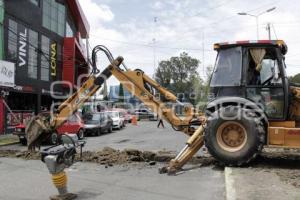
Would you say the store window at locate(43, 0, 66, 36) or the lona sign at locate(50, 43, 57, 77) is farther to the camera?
the lona sign at locate(50, 43, 57, 77)

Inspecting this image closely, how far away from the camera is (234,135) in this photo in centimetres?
1244

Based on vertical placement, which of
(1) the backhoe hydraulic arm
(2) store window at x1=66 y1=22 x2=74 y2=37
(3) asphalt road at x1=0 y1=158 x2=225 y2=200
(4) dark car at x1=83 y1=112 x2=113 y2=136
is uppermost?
(2) store window at x1=66 y1=22 x2=74 y2=37

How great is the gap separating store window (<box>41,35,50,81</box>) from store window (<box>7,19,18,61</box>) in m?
5.23

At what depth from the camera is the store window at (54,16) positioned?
3934 cm

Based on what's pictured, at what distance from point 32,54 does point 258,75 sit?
84.2ft

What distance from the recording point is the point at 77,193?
10102 mm

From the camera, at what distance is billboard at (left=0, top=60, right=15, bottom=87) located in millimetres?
28359

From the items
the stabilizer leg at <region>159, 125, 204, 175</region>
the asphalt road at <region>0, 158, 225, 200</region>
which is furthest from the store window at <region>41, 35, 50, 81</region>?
the stabilizer leg at <region>159, 125, 204, 175</region>

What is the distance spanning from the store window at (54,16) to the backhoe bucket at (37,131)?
24719 millimetres

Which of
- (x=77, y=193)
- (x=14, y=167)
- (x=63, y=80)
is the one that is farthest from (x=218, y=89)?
(x=63, y=80)

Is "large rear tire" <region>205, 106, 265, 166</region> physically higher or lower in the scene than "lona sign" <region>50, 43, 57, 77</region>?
lower

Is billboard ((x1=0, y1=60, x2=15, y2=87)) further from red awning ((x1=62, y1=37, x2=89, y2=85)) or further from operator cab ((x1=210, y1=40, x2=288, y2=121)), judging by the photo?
operator cab ((x1=210, y1=40, x2=288, y2=121))

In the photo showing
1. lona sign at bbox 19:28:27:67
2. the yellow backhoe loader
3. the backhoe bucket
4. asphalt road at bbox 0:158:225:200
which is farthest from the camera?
lona sign at bbox 19:28:27:67

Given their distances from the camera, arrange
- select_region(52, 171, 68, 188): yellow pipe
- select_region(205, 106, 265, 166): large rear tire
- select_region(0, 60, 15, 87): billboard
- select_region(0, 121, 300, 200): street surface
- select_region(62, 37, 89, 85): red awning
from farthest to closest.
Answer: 1. select_region(62, 37, 89, 85): red awning
2. select_region(0, 60, 15, 87): billboard
3. select_region(205, 106, 265, 166): large rear tire
4. select_region(0, 121, 300, 200): street surface
5. select_region(52, 171, 68, 188): yellow pipe
